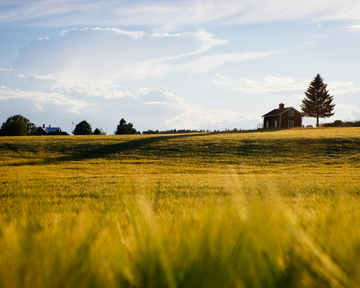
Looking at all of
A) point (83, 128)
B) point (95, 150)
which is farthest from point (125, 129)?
point (95, 150)

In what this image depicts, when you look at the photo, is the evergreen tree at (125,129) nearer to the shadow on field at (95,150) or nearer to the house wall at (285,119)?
the house wall at (285,119)

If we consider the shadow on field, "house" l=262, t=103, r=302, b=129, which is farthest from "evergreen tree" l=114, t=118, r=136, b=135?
the shadow on field

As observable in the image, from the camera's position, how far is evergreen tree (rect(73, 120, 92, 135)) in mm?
82250

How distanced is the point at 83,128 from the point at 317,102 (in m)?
72.1

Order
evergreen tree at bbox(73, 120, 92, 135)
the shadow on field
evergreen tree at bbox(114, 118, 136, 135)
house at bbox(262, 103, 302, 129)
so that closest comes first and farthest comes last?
the shadow on field → house at bbox(262, 103, 302, 129) → evergreen tree at bbox(73, 120, 92, 135) → evergreen tree at bbox(114, 118, 136, 135)

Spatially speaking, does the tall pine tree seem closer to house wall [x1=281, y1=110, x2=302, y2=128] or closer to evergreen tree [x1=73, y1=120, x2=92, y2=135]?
house wall [x1=281, y1=110, x2=302, y2=128]

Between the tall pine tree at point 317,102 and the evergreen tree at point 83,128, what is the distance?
66914mm

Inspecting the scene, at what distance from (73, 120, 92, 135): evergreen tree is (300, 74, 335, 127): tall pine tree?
66.9m

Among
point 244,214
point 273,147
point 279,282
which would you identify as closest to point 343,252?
point 279,282

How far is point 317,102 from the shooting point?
77.9 metres

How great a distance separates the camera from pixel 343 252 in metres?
0.94

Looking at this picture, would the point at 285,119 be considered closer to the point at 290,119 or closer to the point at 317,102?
the point at 290,119

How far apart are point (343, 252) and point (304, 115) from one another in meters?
88.0

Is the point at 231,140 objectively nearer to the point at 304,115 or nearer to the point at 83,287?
the point at 83,287
